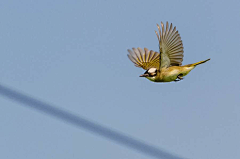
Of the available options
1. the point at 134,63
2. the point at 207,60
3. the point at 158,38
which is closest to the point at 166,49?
the point at 158,38

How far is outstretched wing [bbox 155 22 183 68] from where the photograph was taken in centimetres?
670

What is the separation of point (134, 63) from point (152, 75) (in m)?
1.44

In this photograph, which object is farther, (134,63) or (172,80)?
(134,63)

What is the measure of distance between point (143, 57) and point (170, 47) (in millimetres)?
1509

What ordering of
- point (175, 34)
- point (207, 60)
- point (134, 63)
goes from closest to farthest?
point (207, 60), point (175, 34), point (134, 63)

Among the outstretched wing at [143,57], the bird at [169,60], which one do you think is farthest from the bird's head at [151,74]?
the outstretched wing at [143,57]

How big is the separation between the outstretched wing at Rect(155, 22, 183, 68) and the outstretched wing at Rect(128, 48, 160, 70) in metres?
1.10

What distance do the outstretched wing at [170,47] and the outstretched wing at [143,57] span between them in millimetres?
1096

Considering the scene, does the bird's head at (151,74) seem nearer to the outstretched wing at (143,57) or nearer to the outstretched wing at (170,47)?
the outstretched wing at (170,47)

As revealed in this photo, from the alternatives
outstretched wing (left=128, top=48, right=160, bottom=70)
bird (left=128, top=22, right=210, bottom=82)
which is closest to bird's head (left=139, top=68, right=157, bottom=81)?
bird (left=128, top=22, right=210, bottom=82)

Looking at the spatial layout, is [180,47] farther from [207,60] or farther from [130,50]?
[130,50]

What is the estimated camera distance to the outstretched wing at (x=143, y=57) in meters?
8.07

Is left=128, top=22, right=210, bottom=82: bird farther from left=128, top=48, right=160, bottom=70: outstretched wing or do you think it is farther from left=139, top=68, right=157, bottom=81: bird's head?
left=128, top=48, right=160, bottom=70: outstretched wing

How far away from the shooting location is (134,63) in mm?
8125
